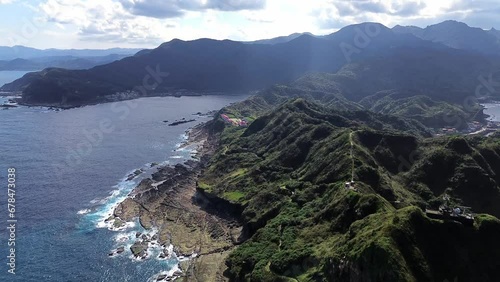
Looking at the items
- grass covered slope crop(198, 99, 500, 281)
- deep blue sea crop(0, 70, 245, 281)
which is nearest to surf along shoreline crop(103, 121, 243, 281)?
deep blue sea crop(0, 70, 245, 281)

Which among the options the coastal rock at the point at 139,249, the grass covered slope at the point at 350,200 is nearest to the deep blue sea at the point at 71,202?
the coastal rock at the point at 139,249

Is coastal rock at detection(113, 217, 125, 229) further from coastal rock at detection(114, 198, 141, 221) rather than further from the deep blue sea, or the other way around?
the deep blue sea

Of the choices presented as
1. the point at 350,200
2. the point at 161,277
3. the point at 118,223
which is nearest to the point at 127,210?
the point at 118,223

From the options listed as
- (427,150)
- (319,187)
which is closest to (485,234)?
(319,187)

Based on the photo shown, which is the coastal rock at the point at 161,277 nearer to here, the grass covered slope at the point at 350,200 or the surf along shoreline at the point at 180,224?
the surf along shoreline at the point at 180,224

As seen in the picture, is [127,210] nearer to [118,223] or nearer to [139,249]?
[118,223]

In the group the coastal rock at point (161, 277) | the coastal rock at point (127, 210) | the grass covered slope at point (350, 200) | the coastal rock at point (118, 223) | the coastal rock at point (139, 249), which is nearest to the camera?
the grass covered slope at point (350, 200)

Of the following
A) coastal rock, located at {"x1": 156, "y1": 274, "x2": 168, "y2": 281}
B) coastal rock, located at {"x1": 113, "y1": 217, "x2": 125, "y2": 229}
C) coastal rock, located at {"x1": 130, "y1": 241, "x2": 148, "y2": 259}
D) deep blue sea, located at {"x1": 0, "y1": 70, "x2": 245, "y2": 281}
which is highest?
deep blue sea, located at {"x1": 0, "y1": 70, "x2": 245, "y2": 281}
